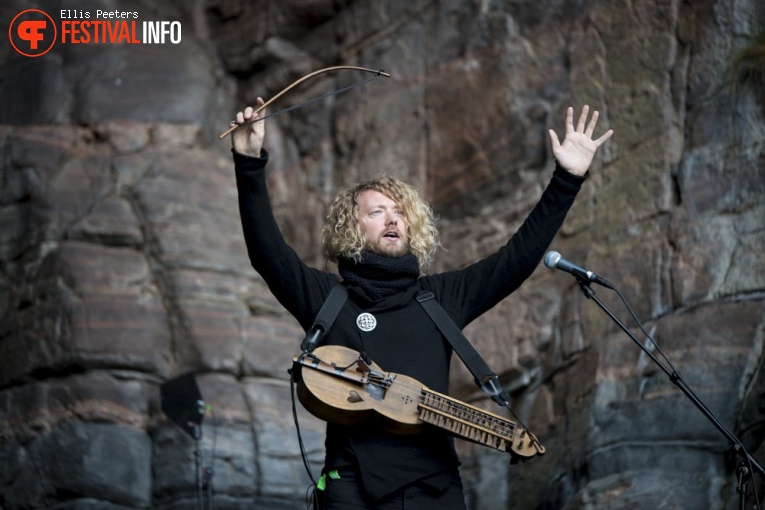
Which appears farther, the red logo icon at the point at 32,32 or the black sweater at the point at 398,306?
the red logo icon at the point at 32,32

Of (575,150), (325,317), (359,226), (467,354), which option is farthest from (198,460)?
(575,150)

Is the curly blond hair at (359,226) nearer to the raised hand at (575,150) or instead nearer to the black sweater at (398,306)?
the black sweater at (398,306)

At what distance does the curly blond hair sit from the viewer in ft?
14.3

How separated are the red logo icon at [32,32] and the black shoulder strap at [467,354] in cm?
637

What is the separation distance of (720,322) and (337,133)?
4121mm

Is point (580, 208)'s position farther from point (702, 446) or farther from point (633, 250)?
point (702, 446)

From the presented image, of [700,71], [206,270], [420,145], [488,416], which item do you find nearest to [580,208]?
[700,71]

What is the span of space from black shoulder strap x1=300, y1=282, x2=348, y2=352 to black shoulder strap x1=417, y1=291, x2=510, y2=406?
11.4 inches

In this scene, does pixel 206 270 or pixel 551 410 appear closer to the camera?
pixel 551 410

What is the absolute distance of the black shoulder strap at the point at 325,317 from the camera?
13.1ft

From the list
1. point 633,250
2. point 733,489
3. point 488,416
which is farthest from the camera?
point 633,250

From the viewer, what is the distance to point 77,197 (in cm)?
880

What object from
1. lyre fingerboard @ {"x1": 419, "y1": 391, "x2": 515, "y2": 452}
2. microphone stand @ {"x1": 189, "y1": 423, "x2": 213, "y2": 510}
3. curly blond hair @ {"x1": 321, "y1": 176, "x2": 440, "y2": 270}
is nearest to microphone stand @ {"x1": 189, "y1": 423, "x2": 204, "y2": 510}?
microphone stand @ {"x1": 189, "y1": 423, "x2": 213, "y2": 510}

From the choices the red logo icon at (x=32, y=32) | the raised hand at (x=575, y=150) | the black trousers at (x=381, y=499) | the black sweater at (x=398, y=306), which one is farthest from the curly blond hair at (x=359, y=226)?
the red logo icon at (x=32, y=32)
